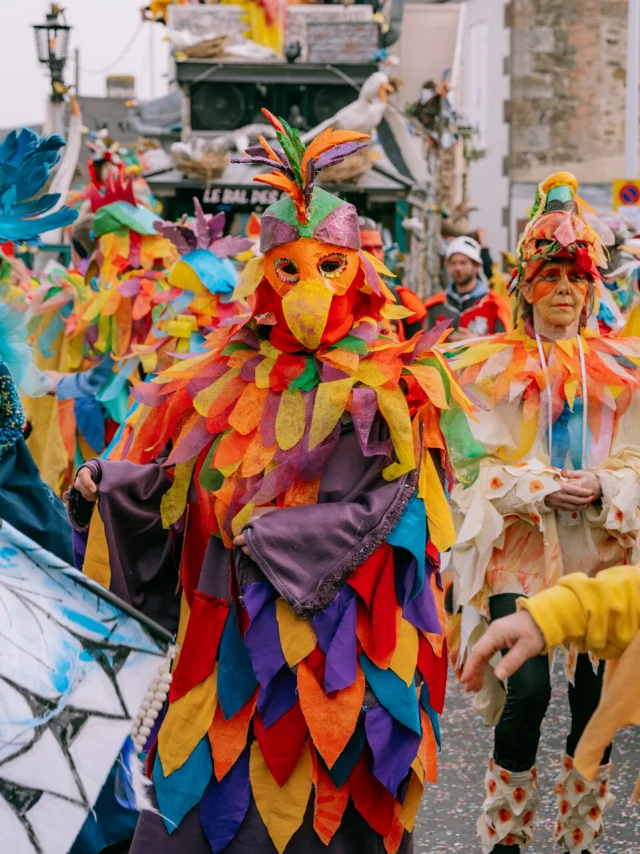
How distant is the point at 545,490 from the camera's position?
4277 millimetres

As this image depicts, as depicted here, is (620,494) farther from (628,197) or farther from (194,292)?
(628,197)

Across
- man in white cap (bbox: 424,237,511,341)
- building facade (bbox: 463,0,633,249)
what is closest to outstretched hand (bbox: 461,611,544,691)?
man in white cap (bbox: 424,237,511,341)

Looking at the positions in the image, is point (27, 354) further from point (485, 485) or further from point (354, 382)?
point (485, 485)

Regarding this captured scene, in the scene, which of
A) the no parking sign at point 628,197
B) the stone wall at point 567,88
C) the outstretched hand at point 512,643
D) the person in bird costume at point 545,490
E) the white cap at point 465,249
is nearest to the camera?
the outstretched hand at point 512,643

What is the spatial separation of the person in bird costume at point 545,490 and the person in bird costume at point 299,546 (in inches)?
25.9

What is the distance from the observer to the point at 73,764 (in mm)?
2752

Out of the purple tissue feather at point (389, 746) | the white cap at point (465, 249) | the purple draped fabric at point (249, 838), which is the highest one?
the white cap at point (465, 249)

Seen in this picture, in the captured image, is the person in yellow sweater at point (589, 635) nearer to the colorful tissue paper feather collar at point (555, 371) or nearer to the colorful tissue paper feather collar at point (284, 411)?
the colorful tissue paper feather collar at point (284, 411)

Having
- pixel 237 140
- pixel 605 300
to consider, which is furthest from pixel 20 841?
pixel 237 140

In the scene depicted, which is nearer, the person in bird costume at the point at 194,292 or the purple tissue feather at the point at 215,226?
the person in bird costume at the point at 194,292

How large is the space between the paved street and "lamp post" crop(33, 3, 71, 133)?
13.9m

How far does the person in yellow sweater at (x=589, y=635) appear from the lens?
244 centimetres

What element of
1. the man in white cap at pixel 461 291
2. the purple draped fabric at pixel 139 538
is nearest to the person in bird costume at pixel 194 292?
the purple draped fabric at pixel 139 538

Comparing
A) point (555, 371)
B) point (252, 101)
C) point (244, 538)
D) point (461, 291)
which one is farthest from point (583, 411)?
point (252, 101)
